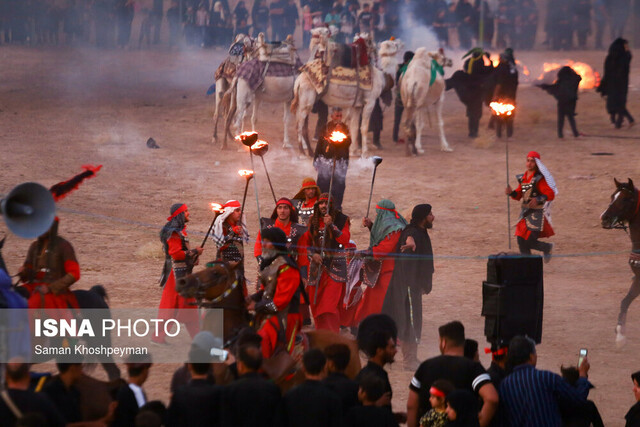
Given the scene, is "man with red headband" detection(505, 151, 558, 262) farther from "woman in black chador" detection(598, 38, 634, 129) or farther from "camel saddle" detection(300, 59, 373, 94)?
"woman in black chador" detection(598, 38, 634, 129)

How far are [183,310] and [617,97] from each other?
14633 mm

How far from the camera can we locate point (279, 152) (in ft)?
67.5

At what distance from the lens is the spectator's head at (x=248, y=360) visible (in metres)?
6.09

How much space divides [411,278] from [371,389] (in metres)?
4.05

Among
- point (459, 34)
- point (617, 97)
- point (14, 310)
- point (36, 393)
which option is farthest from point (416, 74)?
point (36, 393)

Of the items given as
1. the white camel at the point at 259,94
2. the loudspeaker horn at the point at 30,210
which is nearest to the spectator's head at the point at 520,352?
the loudspeaker horn at the point at 30,210

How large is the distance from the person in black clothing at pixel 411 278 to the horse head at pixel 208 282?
2.17 meters

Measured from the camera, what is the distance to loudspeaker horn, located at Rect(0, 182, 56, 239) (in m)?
7.34

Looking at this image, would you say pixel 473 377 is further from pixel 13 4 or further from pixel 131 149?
pixel 13 4

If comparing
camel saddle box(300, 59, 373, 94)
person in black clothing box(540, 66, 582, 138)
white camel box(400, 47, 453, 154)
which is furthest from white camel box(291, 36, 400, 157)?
person in black clothing box(540, 66, 582, 138)

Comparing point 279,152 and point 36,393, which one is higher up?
point 36,393

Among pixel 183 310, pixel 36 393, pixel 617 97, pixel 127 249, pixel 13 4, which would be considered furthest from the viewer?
pixel 13 4

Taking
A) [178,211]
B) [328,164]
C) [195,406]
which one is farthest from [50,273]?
[328,164]

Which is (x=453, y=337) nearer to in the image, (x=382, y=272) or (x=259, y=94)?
(x=382, y=272)
